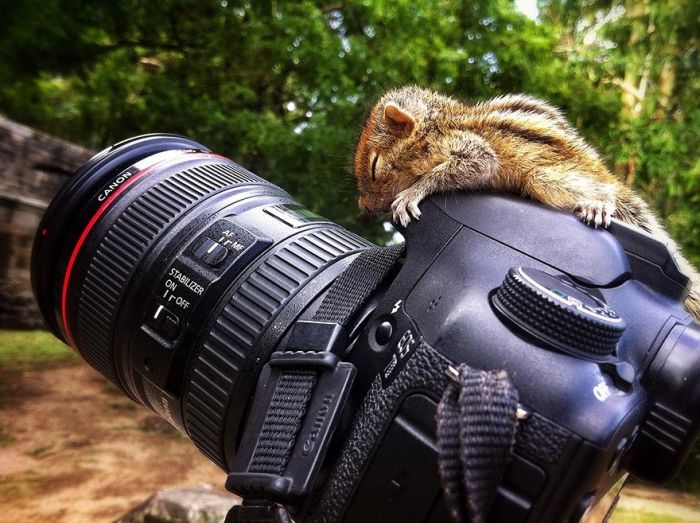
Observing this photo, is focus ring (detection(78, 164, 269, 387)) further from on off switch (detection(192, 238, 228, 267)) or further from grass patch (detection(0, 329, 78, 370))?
grass patch (detection(0, 329, 78, 370))

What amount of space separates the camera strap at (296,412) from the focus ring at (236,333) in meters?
0.10

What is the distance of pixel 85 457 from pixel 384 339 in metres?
1.87

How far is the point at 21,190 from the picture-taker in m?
3.06

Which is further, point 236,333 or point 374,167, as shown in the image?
point 374,167

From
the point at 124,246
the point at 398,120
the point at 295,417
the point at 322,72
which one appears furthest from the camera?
the point at 322,72

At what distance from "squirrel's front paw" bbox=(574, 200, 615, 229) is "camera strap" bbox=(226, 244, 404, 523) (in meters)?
0.28

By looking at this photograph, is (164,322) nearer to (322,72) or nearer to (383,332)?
(383,332)

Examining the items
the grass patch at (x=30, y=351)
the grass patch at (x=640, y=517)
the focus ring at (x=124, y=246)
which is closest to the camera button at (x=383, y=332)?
the focus ring at (x=124, y=246)

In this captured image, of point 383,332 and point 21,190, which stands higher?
point 383,332

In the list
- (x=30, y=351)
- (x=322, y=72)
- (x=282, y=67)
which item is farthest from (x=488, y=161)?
(x=30, y=351)

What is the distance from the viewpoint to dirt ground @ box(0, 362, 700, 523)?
6.49ft

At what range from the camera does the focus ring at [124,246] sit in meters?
1.18

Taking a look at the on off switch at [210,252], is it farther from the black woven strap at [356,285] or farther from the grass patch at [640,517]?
the grass patch at [640,517]

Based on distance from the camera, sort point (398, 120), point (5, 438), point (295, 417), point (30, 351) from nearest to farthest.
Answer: point (295, 417) < point (398, 120) < point (5, 438) < point (30, 351)
